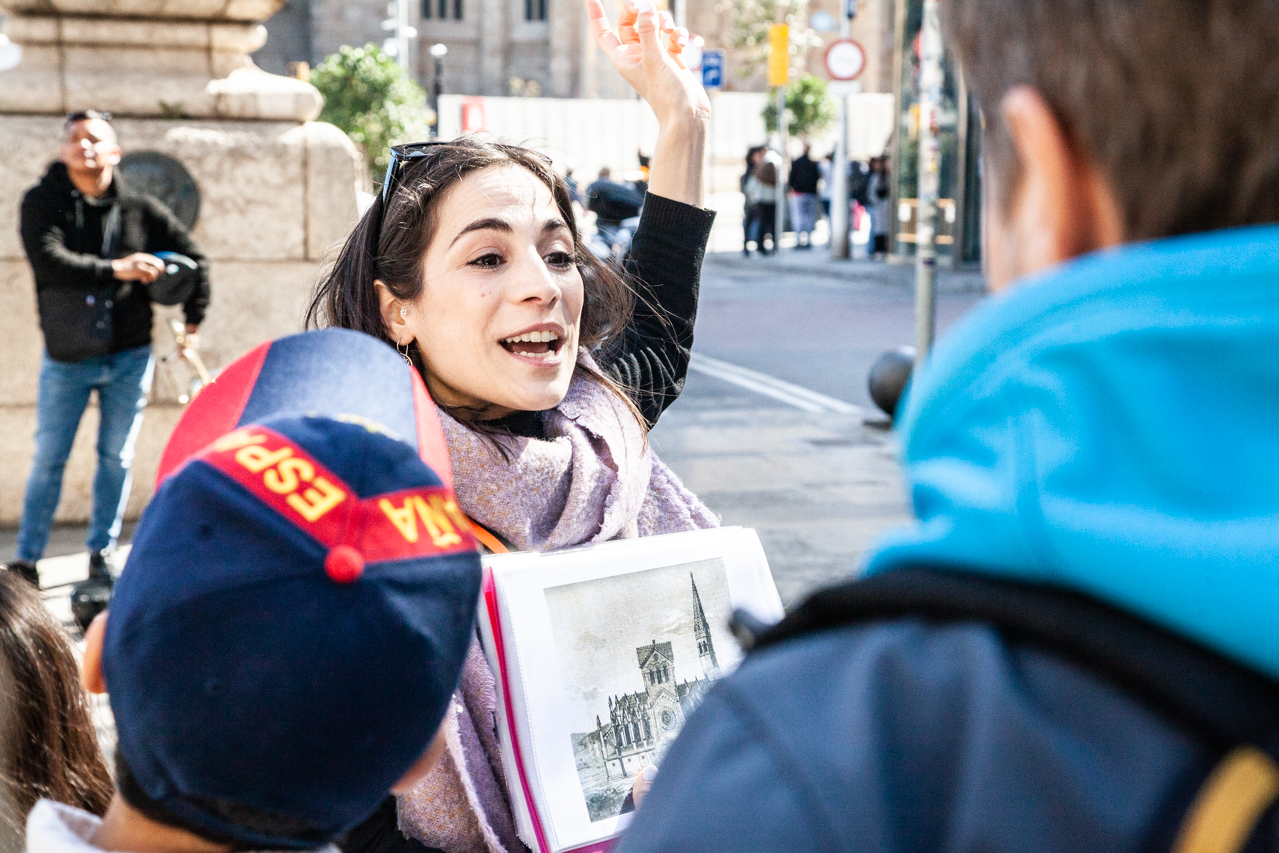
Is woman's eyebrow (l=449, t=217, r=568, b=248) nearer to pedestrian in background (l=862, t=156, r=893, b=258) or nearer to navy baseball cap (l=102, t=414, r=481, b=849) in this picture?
navy baseball cap (l=102, t=414, r=481, b=849)

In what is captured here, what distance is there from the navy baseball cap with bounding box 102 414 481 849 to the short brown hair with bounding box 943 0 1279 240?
22.2 inches

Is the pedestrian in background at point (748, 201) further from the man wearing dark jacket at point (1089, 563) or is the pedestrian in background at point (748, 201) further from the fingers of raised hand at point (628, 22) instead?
the man wearing dark jacket at point (1089, 563)

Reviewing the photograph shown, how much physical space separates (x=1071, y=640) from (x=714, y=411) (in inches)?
348

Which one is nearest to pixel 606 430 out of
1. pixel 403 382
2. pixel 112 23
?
pixel 403 382

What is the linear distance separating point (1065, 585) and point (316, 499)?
546 millimetres

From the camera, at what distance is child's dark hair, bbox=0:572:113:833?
86.7 inches

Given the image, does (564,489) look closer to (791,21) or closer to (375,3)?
(791,21)

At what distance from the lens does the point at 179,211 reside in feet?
18.9

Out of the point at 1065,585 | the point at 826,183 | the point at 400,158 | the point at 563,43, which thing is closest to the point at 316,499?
the point at 1065,585

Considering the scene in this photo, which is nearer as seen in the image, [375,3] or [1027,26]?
[1027,26]

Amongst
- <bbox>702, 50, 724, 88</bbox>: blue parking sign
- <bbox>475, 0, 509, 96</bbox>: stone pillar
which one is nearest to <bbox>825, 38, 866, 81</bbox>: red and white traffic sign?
<bbox>702, 50, 724, 88</bbox>: blue parking sign

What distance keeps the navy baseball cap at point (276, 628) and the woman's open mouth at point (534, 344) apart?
957mm

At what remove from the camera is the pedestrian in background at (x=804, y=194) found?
25156mm

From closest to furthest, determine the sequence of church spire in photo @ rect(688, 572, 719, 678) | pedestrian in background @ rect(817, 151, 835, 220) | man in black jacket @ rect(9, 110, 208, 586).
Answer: church spire in photo @ rect(688, 572, 719, 678) < man in black jacket @ rect(9, 110, 208, 586) < pedestrian in background @ rect(817, 151, 835, 220)
